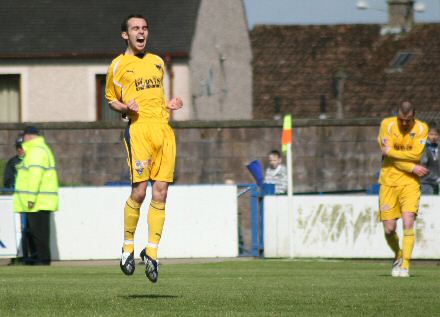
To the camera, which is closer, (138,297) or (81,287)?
(138,297)

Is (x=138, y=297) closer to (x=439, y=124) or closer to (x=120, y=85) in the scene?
(x=120, y=85)

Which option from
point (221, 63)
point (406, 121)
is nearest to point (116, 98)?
point (406, 121)

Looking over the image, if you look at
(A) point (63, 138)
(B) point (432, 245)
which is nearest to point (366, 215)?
(B) point (432, 245)

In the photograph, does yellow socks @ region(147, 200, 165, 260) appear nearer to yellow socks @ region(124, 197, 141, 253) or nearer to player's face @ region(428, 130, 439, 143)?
yellow socks @ region(124, 197, 141, 253)

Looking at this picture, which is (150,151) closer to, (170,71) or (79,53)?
(170,71)

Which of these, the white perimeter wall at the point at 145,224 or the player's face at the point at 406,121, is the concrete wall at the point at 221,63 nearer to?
the white perimeter wall at the point at 145,224

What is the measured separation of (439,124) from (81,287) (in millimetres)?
18620

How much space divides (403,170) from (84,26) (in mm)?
20313

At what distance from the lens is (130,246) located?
38.6 feet

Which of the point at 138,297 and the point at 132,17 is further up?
the point at 132,17

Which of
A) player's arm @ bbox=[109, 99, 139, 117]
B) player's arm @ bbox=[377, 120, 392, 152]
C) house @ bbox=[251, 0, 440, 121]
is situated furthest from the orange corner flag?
house @ bbox=[251, 0, 440, 121]

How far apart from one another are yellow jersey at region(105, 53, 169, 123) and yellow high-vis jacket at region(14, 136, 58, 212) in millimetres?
9679

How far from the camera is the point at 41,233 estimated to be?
21.3 meters

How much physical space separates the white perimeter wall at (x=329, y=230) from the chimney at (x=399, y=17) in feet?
117
